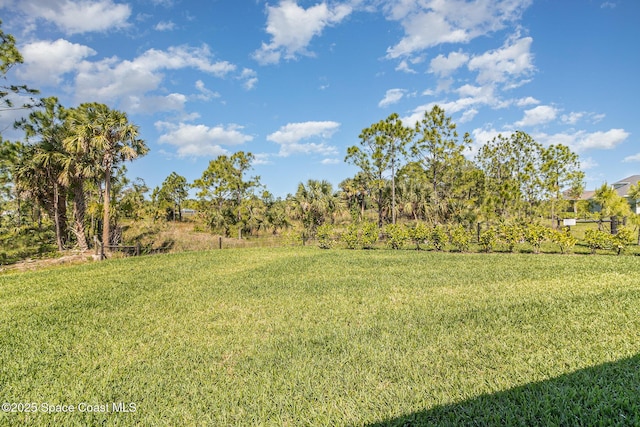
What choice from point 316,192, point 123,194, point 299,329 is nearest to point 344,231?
point 316,192

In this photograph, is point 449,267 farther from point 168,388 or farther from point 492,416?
point 168,388

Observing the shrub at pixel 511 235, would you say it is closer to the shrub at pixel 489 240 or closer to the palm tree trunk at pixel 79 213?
the shrub at pixel 489 240

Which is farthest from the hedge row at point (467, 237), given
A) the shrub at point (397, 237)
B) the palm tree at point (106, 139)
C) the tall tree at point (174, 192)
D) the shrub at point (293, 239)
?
the tall tree at point (174, 192)

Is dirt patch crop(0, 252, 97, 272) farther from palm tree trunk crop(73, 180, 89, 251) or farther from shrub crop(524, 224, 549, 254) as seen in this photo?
shrub crop(524, 224, 549, 254)

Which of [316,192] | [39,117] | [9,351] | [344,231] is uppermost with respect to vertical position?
[39,117]

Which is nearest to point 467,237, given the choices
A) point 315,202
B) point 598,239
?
point 598,239

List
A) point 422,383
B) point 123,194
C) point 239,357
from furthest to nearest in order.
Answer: point 123,194 < point 239,357 < point 422,383

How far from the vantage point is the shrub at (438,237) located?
12.0 metres

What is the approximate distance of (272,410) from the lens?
2.39 metres

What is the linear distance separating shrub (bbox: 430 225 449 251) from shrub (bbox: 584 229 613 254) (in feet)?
14.0

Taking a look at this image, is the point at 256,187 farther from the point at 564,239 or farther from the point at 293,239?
the point at 564,239

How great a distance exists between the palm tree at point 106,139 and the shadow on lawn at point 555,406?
15003 millimetres

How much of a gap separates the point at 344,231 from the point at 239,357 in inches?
462

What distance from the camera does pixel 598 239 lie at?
990 centimetres
